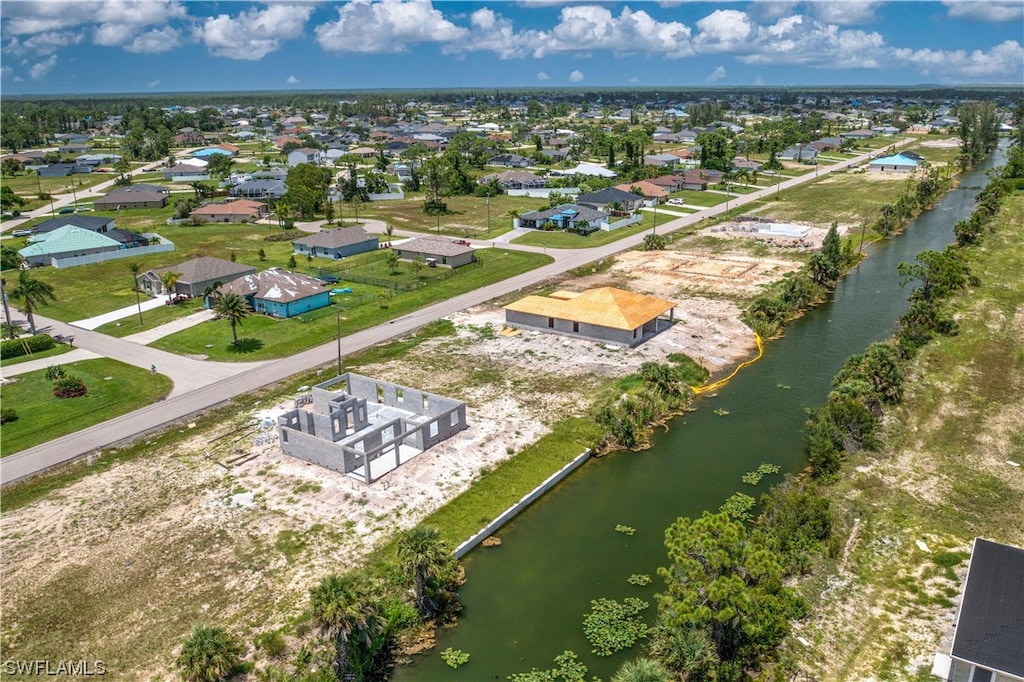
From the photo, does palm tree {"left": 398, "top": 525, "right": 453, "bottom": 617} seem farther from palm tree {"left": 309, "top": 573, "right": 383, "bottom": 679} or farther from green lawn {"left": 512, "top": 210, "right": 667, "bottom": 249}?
green lawn {"left": 512, "top": 210, "right": 667, "bottom": 249}

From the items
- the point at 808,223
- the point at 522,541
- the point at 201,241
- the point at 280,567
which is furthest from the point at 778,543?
the point at 201,241

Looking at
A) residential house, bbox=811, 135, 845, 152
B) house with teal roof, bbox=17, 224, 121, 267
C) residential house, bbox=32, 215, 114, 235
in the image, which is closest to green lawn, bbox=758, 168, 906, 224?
residential house, bbox=811, 135, 845, 152

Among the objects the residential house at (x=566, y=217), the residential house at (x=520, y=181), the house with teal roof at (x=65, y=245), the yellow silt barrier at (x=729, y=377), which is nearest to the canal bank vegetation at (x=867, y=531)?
the yellow silt barrier at (x=729, y=377)

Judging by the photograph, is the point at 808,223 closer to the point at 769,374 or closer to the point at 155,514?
the point at 769,374

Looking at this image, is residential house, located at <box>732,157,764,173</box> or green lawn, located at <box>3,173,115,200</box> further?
residential house, located at <box>732,157,764,173</box>

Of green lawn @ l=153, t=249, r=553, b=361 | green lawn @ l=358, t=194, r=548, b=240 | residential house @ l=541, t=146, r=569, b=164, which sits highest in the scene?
residential house @ l=541, t=146, r=569, b=164

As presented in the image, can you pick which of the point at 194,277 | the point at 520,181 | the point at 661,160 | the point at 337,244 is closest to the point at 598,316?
the point at 194,277
